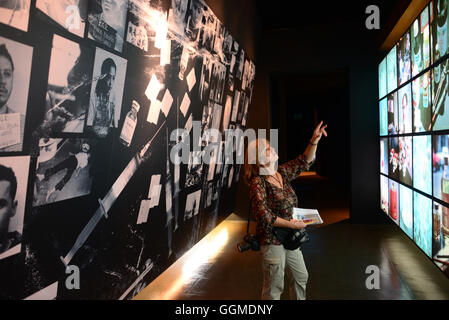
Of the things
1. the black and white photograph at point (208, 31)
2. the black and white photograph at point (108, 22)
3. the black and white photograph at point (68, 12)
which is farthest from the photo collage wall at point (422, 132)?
the black and white photograph at point (68, 12)

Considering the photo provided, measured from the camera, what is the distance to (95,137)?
1778 millimetres

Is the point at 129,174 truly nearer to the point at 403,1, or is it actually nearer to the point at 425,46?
the point at 425,46

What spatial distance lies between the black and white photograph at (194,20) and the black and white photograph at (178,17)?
9cm

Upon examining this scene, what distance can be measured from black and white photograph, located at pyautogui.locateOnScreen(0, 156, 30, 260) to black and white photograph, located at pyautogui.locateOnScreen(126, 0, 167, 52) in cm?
102

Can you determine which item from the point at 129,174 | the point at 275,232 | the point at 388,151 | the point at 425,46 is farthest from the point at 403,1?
the point at 129,174

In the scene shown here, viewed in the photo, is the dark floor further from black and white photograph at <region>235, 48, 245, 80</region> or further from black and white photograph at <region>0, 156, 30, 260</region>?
black and white photograph at <region>235, 48, 245, 80</region>

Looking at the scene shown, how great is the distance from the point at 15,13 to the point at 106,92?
0.61m

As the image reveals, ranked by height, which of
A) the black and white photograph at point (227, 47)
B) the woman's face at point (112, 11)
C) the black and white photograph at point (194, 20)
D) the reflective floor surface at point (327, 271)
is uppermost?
the black and white photograph at point (227, 47)

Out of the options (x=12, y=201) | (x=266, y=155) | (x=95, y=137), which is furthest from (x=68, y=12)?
(x=266, y=155)

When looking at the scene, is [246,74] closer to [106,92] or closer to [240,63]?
[240,63]

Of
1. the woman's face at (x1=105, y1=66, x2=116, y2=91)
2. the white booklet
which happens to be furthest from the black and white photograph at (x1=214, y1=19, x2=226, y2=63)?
the white booklet

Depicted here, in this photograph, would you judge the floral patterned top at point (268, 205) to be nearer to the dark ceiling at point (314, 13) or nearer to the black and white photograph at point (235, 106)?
the black and white photograph at point (235, 106)

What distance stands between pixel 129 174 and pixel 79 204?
48cm

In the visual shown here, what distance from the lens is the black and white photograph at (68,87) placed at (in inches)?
56.8
